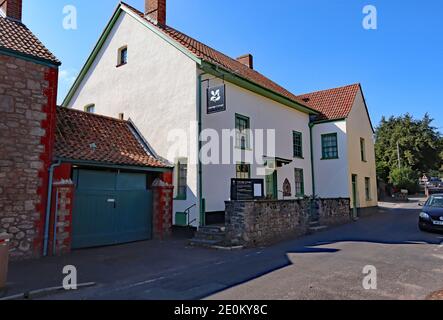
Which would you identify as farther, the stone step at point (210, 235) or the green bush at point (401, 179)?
the green bush at point (401, 179)

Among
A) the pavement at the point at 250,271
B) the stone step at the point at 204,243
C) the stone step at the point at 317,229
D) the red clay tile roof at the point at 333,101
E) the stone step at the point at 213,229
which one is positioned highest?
the red clay tile roof at the point at 333,101

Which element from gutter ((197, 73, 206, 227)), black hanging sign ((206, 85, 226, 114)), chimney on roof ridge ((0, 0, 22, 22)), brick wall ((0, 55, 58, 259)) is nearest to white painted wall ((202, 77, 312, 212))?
gutter ((197, 73, 206, 227))

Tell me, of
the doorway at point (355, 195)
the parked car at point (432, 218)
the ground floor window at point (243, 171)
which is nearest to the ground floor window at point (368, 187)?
the doorway at point (355, 195)

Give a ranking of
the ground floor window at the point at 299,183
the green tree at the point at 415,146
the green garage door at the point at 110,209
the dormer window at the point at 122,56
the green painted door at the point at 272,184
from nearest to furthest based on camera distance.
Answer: the green garage door at the point at 110,209, the dormer window at the point at 122,56, the green painted door at the point at 272,184, the ground floor window at the point at 299,183, the green tree at the point at 415,146

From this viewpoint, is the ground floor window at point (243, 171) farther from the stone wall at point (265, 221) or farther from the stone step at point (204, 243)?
the stone step at point (204, 243)

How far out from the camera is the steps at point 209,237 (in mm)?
11047

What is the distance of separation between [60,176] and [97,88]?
859 centimetres

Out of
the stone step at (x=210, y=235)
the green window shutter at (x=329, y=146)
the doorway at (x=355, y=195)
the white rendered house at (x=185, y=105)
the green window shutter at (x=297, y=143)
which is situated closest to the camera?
the stone step at (x=210, y=235)

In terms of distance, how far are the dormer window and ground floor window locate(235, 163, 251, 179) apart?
7.96m

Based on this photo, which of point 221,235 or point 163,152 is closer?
point 221,235

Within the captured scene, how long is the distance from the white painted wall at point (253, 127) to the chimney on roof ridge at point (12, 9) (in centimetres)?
727

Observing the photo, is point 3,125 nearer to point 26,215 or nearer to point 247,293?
point 26,215

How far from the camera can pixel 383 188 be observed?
36.8 meters
